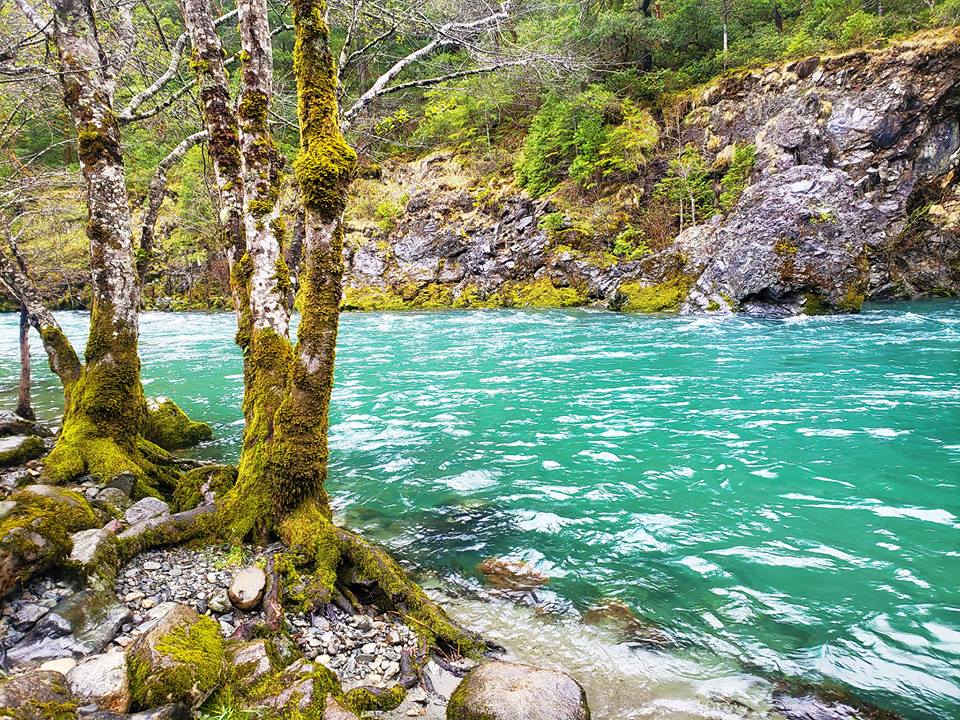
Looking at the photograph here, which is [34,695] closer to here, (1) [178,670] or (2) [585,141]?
(1) [178,670]

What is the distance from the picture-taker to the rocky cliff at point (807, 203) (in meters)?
18.6

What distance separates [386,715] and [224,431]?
7423 millimetres

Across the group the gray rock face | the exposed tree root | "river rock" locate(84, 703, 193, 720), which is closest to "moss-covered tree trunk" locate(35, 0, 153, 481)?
the exposed tree root

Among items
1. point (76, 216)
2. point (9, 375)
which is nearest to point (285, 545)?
point (76, 216)

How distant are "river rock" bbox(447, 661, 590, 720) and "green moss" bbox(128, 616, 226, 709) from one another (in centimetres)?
132

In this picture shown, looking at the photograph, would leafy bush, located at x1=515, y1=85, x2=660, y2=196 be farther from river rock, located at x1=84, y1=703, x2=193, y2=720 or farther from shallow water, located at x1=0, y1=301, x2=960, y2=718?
river rock, located at x1=84, y1=703, x2=193, y2=720

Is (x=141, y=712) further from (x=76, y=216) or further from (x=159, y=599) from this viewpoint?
(x=76, y=216)

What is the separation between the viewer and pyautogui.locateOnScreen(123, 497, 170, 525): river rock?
4660 mm

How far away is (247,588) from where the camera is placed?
11.8 ft

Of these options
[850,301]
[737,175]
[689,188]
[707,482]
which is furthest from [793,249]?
[707,482]

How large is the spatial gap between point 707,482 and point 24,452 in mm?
8354

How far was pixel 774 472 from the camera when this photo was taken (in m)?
6.22

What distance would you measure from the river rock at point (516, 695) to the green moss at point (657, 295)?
1952cm

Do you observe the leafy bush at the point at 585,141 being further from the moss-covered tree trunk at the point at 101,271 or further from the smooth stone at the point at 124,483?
the smooth stone at the point at 124,483
